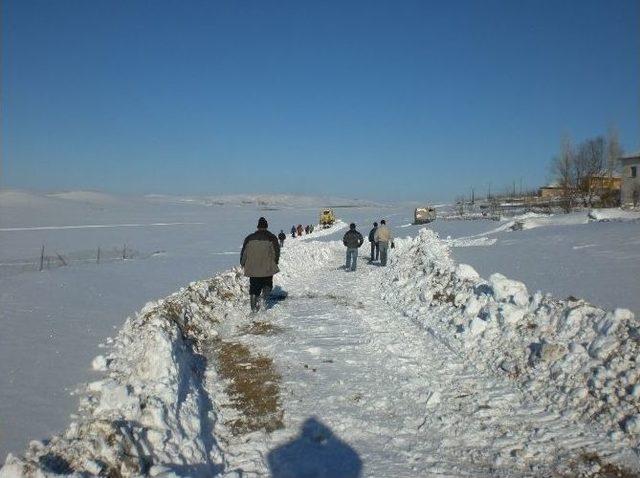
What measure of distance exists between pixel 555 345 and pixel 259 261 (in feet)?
19.4

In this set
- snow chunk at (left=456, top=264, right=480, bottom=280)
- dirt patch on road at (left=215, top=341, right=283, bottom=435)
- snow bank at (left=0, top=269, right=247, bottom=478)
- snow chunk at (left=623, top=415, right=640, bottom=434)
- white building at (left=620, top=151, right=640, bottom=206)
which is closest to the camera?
snow bank at (left=0, top=269, right=247, bottom=478)

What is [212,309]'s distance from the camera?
10.2 m

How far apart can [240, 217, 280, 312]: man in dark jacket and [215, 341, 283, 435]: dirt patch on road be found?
2321 mm

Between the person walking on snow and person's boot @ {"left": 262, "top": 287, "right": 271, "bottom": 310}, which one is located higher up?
the person walking on snow

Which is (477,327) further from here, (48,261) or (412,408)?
(48,261)

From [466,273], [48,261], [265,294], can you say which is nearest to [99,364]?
[265,294]

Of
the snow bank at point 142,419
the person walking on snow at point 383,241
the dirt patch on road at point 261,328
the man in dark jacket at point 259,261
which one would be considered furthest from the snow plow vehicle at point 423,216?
the snow bank at point 142,419

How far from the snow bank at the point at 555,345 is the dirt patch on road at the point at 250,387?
110 inches

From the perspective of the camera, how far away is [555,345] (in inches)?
231

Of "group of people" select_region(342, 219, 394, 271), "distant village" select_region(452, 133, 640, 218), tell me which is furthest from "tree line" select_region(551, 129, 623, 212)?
"group of people" select_region(342, 219, 394, 271)

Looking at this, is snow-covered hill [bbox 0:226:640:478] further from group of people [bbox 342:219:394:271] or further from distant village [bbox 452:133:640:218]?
distant village [bbox 452:133:640:218]

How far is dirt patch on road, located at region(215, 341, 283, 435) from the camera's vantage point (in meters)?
5.05

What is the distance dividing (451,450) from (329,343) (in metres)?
3.53

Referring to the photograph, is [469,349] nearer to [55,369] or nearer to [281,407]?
[281,407]
